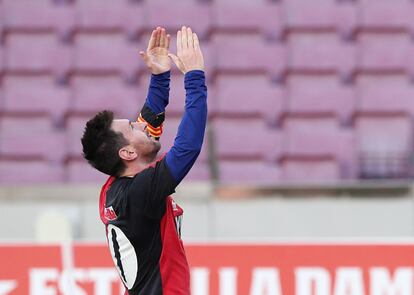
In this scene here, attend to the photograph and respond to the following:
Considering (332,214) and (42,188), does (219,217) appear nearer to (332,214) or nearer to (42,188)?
(332,214)

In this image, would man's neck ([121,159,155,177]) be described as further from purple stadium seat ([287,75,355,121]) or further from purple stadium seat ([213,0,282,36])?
purple stadium seat ([213,0,282,36])

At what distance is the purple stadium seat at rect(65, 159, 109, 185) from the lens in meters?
7.95

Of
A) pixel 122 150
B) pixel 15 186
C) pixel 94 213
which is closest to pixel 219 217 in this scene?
pixel 94 213

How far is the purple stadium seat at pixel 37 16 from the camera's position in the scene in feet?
30.2

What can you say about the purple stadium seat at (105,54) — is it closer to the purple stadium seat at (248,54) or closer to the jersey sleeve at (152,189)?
the purple stadium seat at (248,54)

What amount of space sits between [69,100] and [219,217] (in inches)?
79.7

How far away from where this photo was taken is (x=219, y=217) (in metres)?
7.55

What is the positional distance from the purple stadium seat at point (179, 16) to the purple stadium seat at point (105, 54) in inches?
12.3

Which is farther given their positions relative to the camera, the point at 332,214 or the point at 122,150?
the point at 332,214

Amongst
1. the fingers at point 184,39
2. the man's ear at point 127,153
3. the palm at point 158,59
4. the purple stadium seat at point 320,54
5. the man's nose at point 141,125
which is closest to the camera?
the fingers at point 184,39

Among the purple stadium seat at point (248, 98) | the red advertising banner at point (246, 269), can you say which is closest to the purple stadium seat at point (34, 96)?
the purple stadium seat at point (248, 98)

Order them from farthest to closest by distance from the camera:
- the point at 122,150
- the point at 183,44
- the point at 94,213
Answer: the point at 94,213 → the point at 122,150 → the point at 183,44

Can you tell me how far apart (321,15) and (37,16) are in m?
2.54

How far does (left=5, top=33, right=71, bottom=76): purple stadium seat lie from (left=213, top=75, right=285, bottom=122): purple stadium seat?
1437 millimetres
